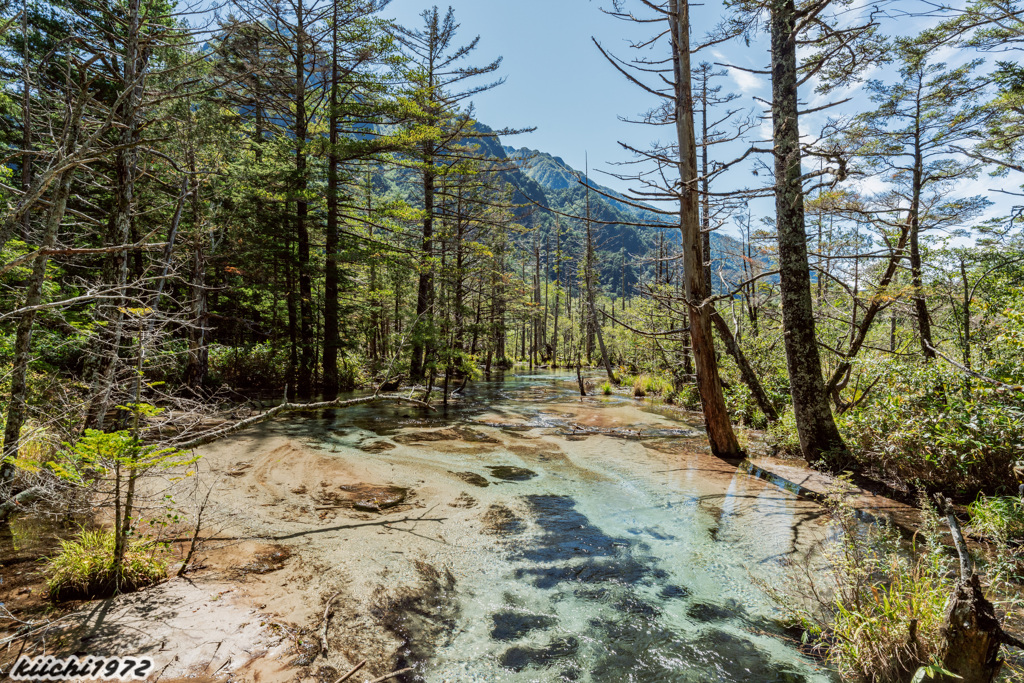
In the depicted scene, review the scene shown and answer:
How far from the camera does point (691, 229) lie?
6.62m

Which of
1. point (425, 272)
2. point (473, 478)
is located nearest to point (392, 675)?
point (473, 478)

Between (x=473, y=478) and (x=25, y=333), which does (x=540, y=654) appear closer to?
(x=473, y=478)

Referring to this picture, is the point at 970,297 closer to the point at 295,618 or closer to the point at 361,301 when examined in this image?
the point at 295,618

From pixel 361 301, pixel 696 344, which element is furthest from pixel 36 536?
pixel 361 301

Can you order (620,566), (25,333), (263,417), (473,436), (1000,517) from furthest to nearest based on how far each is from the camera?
(473,436) → (263,417) → (620,566) → (1000,517) → (25,333)

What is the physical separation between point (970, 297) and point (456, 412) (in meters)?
11.2

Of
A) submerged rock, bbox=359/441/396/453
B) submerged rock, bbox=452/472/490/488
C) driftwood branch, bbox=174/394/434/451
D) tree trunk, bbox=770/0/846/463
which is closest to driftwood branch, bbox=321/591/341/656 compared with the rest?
driftwood branch, bbox=174/394/434/451

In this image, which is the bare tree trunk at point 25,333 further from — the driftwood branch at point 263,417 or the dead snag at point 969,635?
the dead snag at point 969,635

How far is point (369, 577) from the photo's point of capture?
3586 mm

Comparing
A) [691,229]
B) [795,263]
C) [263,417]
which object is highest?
[691,229]

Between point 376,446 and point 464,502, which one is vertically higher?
point 376,446

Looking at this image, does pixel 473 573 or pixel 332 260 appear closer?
pixel 473 573

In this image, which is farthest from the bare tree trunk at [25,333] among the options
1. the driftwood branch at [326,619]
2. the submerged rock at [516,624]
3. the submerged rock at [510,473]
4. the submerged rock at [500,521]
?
the submerged rock at [510,473]

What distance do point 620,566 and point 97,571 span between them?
14.3 feet
